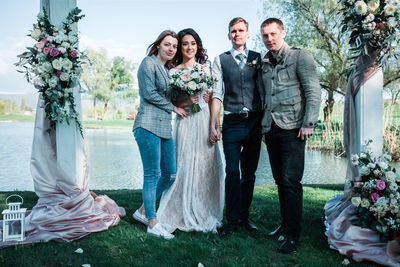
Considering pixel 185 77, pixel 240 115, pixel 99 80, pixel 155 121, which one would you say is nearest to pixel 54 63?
pixel 155 121

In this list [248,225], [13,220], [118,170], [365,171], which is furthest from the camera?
[118,170]

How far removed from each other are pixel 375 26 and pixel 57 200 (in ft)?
11.4

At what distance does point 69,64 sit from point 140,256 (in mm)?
1960

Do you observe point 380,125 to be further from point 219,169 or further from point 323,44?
point 323,44

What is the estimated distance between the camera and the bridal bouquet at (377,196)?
116 inches

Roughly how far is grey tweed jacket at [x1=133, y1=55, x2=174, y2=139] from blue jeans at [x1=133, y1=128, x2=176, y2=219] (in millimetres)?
80

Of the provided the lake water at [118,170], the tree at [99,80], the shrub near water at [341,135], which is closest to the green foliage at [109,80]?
the tree at [99,80]

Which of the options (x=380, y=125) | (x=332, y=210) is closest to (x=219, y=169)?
(x=332, y=210)

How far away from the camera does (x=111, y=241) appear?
3.34m

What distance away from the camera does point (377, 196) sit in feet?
10.0

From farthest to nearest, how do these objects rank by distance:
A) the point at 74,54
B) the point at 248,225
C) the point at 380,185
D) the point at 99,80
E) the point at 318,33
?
the point at 99,80
the point at 318,33
the point at 248,225
the point at 74,54
the point at 380,185

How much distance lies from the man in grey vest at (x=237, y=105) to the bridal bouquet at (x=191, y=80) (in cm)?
12

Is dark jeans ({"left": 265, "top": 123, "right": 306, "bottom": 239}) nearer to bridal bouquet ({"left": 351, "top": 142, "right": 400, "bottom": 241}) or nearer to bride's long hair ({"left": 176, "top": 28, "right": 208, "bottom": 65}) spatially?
bridal bouquet ({"left": 351, "top": 142, "right": 400, "bottom": 241})

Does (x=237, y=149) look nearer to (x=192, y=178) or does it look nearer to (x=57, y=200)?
(x=192, y=178)
